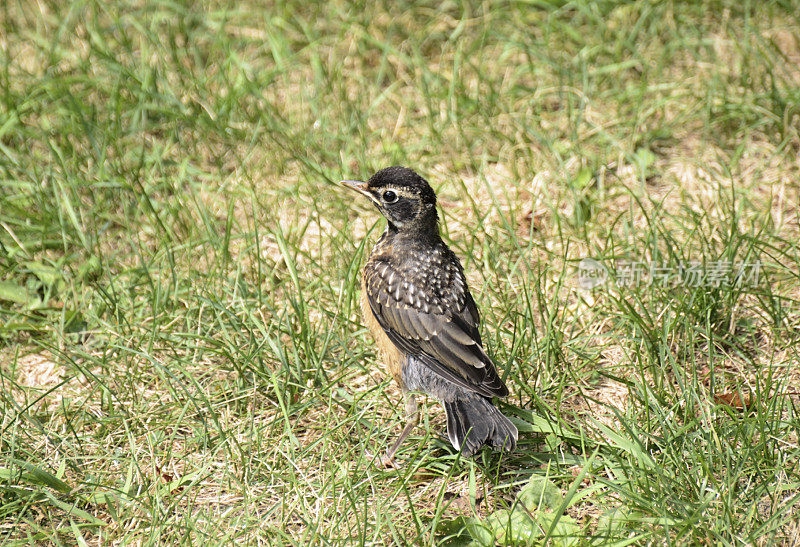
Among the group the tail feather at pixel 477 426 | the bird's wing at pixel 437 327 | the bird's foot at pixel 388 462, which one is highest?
the bird's wing at pixel 437 327

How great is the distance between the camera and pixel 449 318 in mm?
4637

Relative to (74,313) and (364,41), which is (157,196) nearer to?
(74,313)

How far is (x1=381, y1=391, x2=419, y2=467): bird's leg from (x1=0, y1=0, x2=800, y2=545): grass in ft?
0.34

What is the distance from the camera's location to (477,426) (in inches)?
170

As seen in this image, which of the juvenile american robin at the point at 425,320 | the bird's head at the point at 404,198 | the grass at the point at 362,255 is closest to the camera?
the grass at the point at 362,255

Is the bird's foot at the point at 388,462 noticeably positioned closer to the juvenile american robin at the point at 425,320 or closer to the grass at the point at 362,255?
the juvenile american robin at the point at 425,320

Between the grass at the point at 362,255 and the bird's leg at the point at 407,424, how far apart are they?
0.10m

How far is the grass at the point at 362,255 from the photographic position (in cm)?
422

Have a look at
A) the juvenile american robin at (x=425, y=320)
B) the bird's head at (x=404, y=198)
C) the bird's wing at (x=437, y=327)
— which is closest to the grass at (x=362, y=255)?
the juvenile american robin at (x=425, y=320)

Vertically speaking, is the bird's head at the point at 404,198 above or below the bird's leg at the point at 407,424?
above

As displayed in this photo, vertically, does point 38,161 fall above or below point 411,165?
above

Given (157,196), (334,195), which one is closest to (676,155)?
(334,195)

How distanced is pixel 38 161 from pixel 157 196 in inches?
38.1

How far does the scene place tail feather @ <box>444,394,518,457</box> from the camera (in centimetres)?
425
